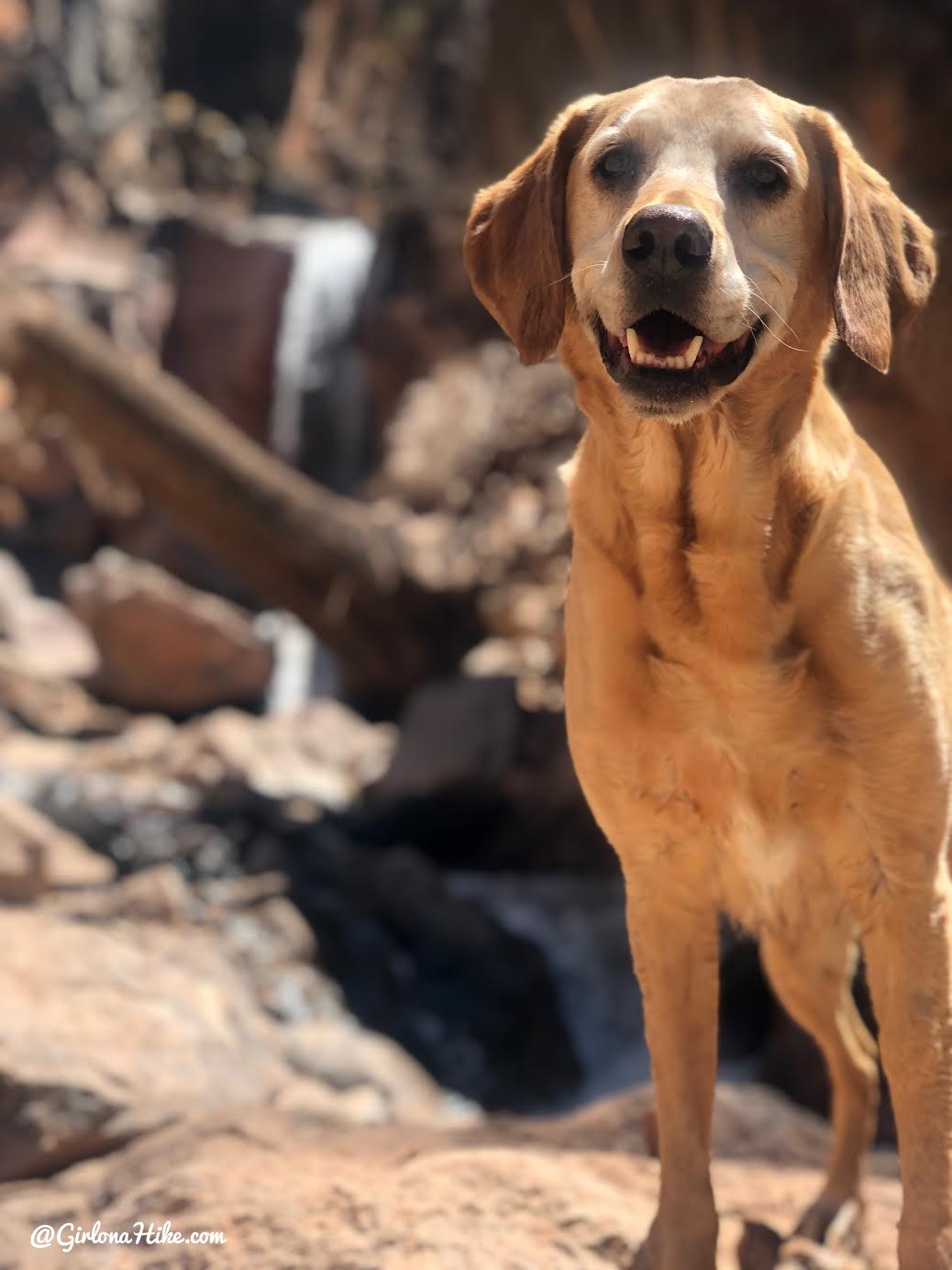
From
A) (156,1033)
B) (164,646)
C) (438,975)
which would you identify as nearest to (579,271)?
(156,1033)

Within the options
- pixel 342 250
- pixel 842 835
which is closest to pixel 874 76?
pixel 842 835

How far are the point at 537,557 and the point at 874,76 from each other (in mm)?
3701

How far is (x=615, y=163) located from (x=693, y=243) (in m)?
0.40

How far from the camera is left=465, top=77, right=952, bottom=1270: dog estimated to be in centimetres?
232

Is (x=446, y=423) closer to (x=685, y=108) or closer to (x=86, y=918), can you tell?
(x=86, y=918)

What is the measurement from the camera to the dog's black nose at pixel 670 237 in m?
2.07

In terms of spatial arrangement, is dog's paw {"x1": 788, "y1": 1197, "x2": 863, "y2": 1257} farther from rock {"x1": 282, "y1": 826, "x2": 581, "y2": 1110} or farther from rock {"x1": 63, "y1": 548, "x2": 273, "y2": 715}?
rock {"x1": 63, "y1": 548, "x2": 273, "y2": 715}

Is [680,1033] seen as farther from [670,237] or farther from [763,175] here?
[763,175]

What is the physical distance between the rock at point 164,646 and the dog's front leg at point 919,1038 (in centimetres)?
814

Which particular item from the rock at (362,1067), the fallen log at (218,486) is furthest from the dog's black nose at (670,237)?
the fallen log at (218,486)

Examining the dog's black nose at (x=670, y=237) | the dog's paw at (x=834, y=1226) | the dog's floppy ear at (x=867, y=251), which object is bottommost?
the dog's paw at (x=834, y=1226)

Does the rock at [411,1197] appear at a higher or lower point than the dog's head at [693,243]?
lower

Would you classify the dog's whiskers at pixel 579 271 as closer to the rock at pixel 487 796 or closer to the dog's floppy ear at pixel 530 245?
the dog's floppy ear at pixel 530 245

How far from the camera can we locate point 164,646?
32.8 feet
